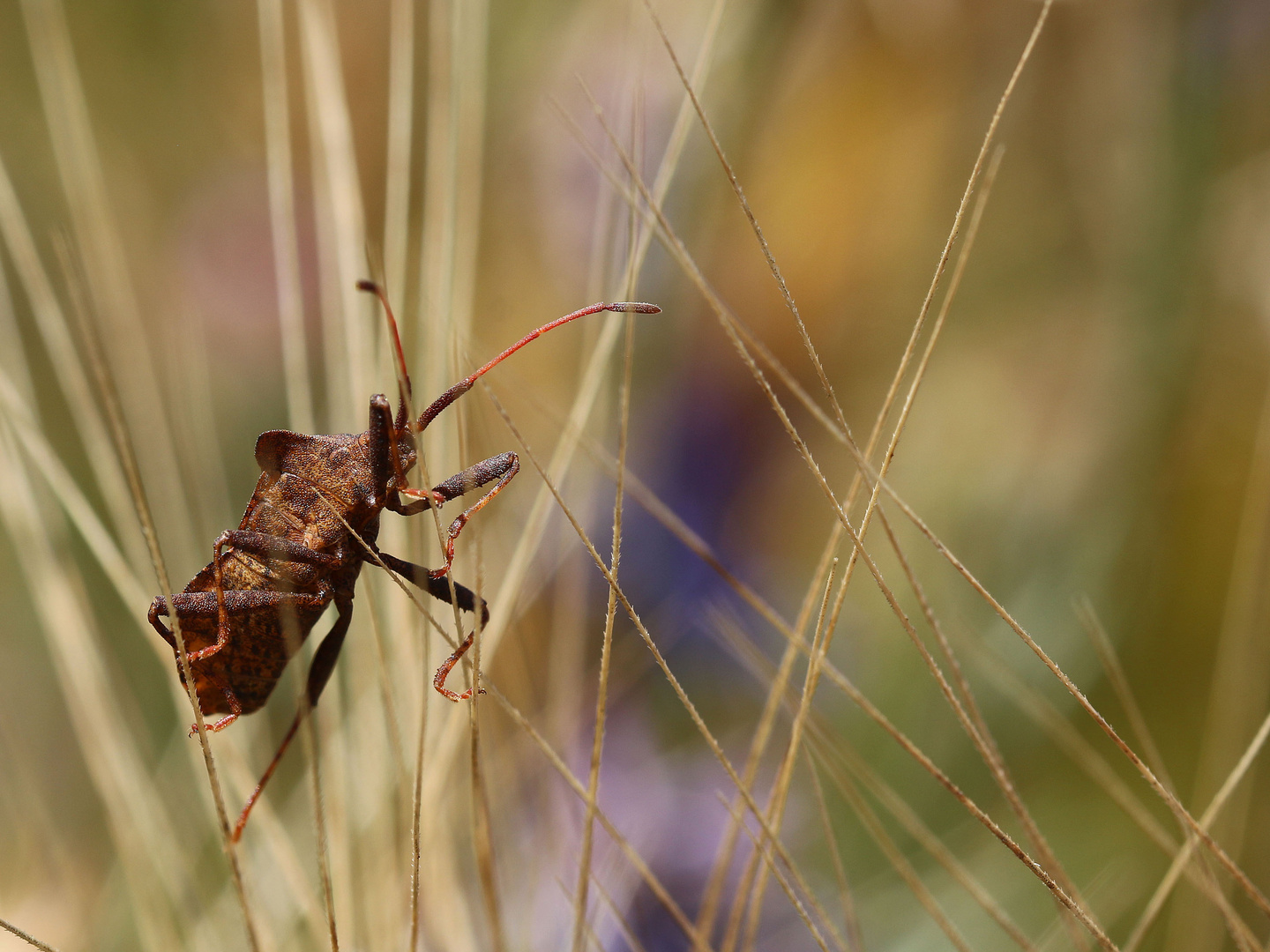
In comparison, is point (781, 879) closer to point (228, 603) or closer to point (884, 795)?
point (884, 795)

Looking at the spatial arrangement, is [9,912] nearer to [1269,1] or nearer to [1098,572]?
[1098,572]

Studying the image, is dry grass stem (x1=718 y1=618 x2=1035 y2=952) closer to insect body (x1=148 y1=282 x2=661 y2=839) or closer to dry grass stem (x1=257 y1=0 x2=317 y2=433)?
insect body (x1=148 y1=282 x2=661 y2=839)

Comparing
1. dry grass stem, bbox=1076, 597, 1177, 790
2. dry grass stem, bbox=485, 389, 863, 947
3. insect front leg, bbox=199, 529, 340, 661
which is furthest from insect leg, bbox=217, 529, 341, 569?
dry grass stem, bbox=1076, 597, 1177, 790

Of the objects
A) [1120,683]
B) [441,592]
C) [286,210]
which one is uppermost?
[286,210]

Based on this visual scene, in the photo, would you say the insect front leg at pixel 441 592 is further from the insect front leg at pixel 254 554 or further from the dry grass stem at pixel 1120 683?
the dry grass stem at pixel 1120 683

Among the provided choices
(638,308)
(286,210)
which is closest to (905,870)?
(638,308)

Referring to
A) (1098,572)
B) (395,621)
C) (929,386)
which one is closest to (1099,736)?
(1098,572)
